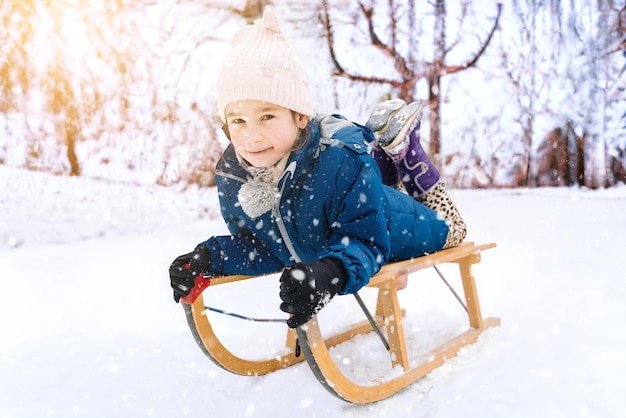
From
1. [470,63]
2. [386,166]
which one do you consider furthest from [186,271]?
[470,63]

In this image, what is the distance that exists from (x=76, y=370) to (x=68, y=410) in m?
0.34

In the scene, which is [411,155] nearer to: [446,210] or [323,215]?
[446,210]

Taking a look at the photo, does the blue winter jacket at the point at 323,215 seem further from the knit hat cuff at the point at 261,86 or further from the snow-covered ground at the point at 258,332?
the snow-covered ground at the point at 258,332

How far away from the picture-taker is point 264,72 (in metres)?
1.37

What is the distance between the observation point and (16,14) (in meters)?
5.38

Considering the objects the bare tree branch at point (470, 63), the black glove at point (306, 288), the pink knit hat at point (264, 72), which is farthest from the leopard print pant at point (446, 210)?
the bare tree branch at point (470, 63)

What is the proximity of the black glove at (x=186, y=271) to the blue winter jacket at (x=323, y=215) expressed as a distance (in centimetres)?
7

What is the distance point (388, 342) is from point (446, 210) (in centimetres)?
64

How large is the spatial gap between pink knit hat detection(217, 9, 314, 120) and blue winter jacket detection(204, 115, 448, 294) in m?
0.14

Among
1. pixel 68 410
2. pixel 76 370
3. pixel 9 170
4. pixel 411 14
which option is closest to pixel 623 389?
pixel 68 410

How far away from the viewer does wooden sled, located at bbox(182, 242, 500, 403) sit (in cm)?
139

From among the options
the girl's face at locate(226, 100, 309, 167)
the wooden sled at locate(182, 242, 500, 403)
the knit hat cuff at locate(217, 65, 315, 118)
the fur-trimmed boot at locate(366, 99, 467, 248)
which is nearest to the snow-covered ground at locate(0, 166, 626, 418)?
the wooden sled at locate(182, 242, 500, 403)

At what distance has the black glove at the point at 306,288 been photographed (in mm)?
1184

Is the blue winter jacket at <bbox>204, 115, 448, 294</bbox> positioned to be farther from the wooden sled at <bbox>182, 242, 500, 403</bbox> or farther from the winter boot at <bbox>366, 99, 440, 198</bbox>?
the winter boot at <bbox>366, 99, 440, 198</bbox>
